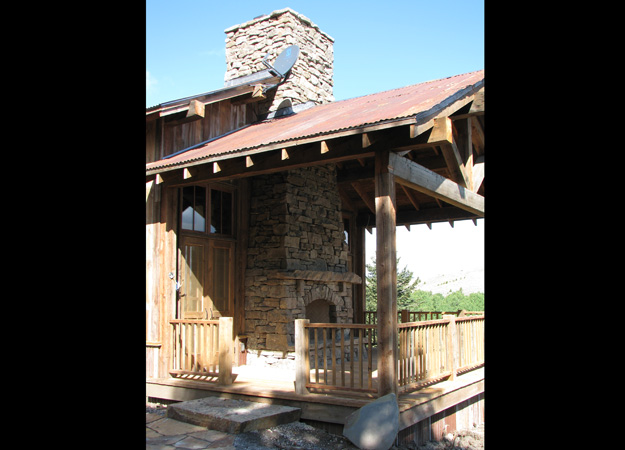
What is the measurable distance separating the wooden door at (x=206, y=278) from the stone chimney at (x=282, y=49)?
353 centimetres

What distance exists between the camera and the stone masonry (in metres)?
9.37

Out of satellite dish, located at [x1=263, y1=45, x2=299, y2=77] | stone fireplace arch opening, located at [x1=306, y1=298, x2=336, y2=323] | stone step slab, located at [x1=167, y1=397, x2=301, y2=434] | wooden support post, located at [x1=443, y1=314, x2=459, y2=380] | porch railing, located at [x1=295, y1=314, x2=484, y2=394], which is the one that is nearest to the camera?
stone step slab, located at [x1=167, y1=397, x2=301, y2=434]

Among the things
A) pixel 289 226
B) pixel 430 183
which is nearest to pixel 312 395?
pixel 430 183

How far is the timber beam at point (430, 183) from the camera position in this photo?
258 inches

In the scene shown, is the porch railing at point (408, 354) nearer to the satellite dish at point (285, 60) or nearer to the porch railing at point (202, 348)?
the porch railing at point (202, 348)

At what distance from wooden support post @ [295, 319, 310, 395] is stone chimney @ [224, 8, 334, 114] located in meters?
5.87

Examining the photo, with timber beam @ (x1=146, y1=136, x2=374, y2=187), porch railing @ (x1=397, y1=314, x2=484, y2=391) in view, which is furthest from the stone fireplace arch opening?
timber beam @ (x1=146, y1=136, x2=374, y2=187)

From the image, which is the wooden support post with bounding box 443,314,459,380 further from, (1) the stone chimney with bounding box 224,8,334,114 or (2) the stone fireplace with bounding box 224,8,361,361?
(1) the stone chimney with bounding box 224,8,334,114

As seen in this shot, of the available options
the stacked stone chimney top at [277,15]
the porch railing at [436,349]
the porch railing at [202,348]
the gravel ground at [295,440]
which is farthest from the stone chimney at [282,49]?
the gravel ground at [295,440]

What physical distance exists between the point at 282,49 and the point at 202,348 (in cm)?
663
